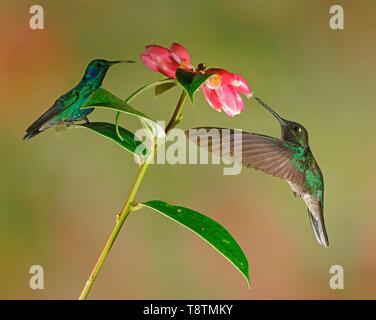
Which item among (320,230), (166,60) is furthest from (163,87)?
(320,230)

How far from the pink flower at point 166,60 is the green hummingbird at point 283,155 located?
3.6 inches

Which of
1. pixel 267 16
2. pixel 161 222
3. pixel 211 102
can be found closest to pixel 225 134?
pixel 211 102

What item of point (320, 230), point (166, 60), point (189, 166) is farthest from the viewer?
point (189, 166)

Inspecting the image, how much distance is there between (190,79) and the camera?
704mm

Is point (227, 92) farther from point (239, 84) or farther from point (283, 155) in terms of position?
point (283, 155)

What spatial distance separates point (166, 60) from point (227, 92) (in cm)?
10

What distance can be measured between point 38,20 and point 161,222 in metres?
A: 0.74

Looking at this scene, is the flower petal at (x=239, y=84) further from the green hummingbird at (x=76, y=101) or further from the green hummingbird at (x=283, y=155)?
the green hummingbird at (x=76, y=101)

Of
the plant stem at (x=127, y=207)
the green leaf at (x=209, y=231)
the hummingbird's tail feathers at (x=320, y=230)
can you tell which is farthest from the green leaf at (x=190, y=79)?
the hummingbird's tail feathers at (x=320, y=230)

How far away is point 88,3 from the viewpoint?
82.8 inches

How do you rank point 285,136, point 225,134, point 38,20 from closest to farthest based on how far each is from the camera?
point 225,134 < point 285,136 < point 38,20

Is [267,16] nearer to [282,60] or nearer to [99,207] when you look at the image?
[282,60]

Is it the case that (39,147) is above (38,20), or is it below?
below

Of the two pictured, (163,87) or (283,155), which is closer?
(163,87)
